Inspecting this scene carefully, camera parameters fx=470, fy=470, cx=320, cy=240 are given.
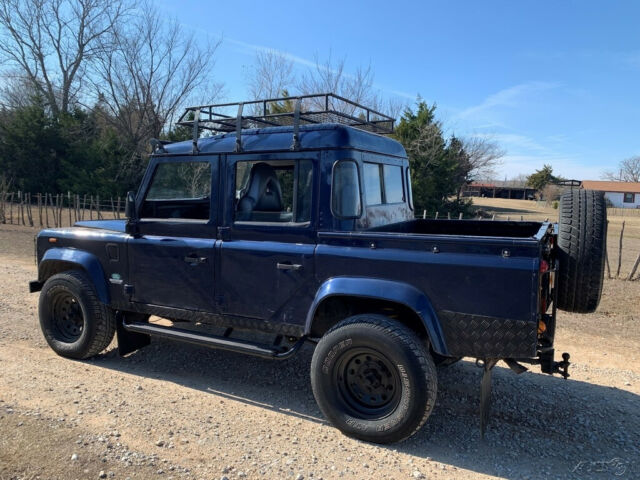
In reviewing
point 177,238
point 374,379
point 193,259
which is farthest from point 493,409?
point 177,238

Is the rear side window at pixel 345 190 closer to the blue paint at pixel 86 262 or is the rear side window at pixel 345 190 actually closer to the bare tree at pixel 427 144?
the blue paint at pixel 86 262

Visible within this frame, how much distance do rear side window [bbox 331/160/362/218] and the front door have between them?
1.15 m

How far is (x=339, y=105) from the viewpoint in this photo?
19.5 metres

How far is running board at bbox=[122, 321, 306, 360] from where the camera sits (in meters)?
3.85

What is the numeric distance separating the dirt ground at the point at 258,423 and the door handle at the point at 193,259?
3.87 ft

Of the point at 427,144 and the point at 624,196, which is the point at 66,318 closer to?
the point at 427,144

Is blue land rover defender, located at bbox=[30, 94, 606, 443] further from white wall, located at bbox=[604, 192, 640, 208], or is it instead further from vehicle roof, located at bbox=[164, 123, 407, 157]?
white wall, located at bbox=[604, 192, 640, 208]

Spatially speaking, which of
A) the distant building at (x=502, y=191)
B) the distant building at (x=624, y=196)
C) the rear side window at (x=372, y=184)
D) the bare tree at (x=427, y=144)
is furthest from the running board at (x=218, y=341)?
the distant building at (x=502, y=191)

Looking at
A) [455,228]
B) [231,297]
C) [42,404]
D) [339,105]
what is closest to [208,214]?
[231,297]

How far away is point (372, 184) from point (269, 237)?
103cm

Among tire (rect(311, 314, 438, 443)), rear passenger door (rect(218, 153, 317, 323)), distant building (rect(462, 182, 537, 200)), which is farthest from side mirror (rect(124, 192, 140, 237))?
distant building (rect(462, 182, 537, 200))

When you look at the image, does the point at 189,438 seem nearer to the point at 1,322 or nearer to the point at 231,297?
the point at 231,297

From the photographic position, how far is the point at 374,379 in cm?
350

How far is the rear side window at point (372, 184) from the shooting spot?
4035 millimetres
